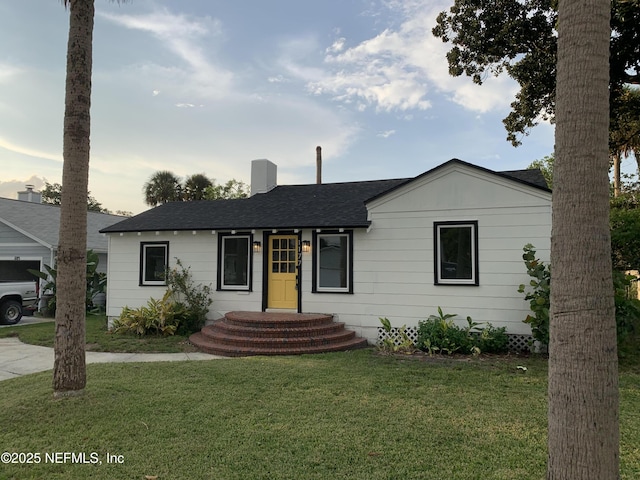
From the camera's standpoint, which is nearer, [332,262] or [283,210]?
[332,262]

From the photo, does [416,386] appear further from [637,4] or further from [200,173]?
[200,173]

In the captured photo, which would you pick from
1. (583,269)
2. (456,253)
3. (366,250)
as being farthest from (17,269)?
(583,269)

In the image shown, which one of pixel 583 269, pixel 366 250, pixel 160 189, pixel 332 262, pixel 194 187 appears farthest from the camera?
pixel 194 187

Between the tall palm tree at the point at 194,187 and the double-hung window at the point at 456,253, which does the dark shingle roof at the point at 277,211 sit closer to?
the double-hung window at the point at 456,253

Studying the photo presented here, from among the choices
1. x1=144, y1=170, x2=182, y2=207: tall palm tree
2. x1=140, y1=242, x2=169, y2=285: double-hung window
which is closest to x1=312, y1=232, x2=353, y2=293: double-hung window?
x1=140, y1=242, x2=169, y2=285: double-hung window

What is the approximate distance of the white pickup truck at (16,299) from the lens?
39.7 feet

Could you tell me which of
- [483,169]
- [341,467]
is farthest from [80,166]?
[483,169]

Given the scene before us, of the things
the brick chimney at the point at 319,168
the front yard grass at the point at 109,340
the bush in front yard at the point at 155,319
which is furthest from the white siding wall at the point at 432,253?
the brick chimney at the point at 319,168

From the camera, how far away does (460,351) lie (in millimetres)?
7969

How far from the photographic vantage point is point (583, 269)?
7.14ft

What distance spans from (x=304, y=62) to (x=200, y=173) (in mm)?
21223

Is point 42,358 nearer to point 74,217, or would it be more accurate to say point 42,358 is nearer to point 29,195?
point 74,217

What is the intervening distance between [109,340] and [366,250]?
6616 mm

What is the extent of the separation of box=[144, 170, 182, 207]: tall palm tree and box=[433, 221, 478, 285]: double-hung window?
25.2 m
